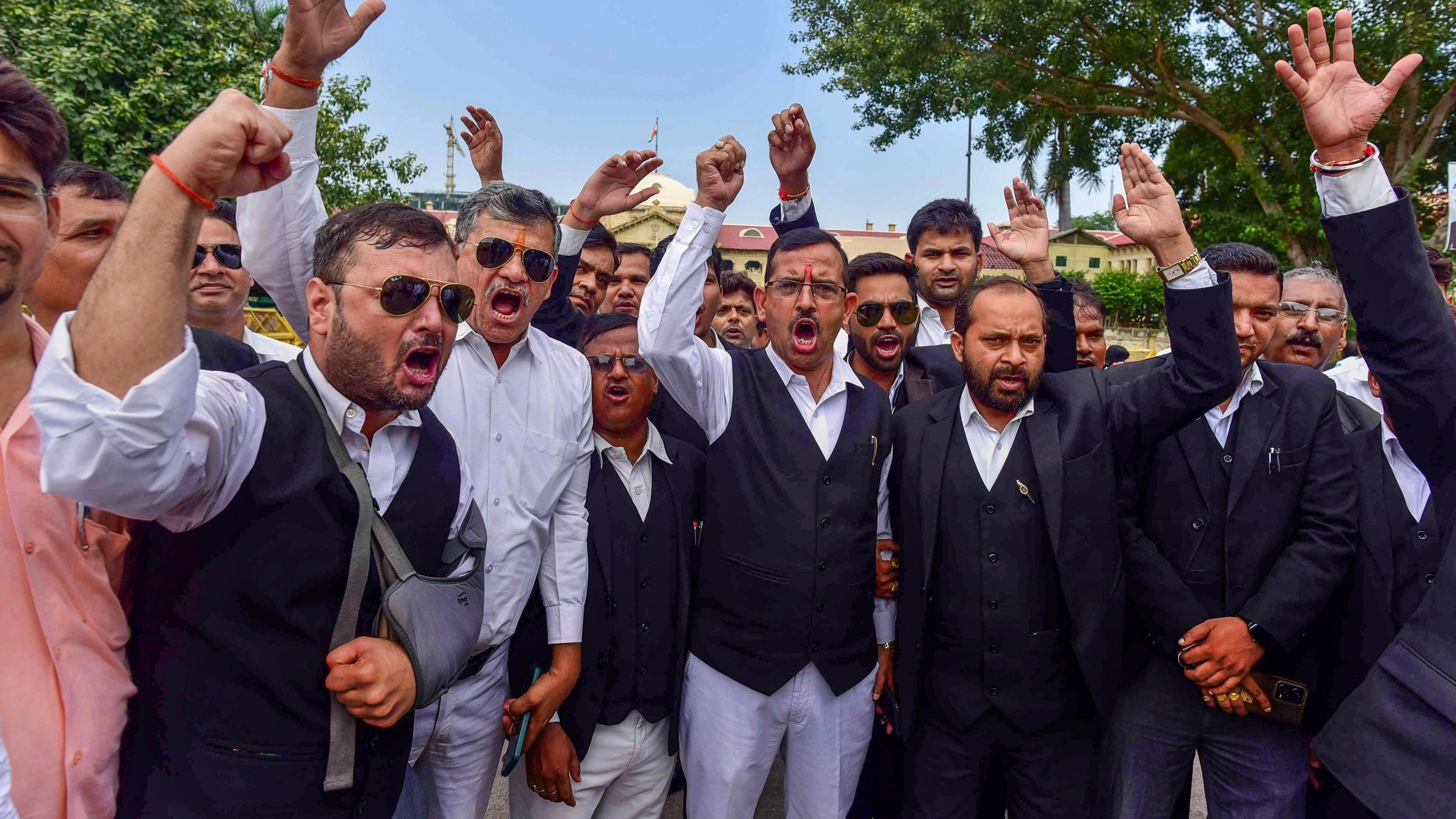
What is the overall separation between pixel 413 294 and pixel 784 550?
1507 millimetres

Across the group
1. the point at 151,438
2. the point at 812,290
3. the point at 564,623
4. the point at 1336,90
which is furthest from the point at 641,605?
the point at 1336,90

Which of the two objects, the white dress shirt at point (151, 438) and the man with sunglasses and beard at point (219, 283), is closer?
the white dress shirt at point (151, 438)

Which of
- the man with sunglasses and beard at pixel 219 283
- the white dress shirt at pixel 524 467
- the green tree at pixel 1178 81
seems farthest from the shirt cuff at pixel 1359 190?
the green tree at pixel 1178 81

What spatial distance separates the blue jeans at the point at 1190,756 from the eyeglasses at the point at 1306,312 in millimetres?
2276

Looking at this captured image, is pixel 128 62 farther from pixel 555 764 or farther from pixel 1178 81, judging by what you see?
pixel 1178 81

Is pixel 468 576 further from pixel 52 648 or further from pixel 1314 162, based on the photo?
pixel 1314 162

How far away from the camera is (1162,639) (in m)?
2.83

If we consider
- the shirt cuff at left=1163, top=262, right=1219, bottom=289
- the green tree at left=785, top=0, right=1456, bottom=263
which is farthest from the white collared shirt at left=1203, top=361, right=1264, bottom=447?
the green tree at left=785, top=0, right=1456, bottom=263

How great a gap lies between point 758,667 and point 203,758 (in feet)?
5.46

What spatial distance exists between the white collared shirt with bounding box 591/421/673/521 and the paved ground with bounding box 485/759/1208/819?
1719mm

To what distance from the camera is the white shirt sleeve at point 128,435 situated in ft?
4.14

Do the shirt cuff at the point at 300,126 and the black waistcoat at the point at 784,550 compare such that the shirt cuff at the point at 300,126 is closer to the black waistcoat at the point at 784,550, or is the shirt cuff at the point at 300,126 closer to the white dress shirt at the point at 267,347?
the white dress shirt at the point at 267,347

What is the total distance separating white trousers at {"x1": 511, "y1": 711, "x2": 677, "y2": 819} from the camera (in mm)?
2812

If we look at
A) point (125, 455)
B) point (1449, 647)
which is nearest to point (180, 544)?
point (125, 455)
